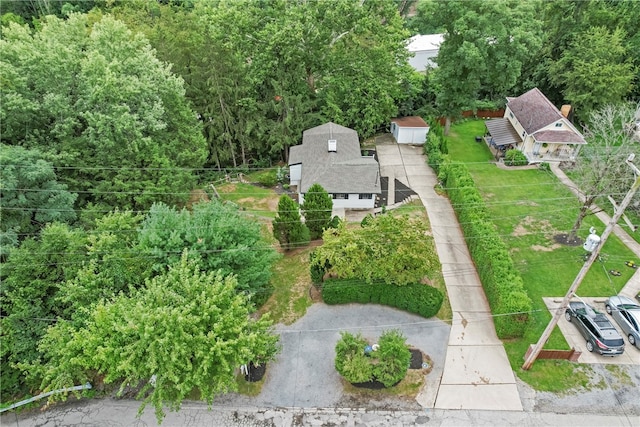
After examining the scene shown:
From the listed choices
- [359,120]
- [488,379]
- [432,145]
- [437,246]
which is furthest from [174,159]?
[488,379]

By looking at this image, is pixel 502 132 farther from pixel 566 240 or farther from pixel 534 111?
pixel 566 240

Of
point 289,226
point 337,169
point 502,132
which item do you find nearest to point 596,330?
point 289,226

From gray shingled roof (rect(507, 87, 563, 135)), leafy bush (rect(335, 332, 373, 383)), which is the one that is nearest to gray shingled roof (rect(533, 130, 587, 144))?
gray shingled roof (rect(507, 87, 563, 135))

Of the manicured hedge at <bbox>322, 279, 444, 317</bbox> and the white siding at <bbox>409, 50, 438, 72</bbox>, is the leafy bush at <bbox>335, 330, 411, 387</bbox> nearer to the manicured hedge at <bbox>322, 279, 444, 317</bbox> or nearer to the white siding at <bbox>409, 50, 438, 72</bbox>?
the manicured hedge at <bbox>322, 279, 444, 317</bbox>

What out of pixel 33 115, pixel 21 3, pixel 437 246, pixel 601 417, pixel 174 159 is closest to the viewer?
pixel 601 417

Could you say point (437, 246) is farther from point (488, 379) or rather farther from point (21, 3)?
point (21, 3)

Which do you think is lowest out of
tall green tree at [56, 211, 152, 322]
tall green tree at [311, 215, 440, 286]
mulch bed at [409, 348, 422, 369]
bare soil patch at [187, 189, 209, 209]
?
mulch bed at [409, 348, 422, 369]

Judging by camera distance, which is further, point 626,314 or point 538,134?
point 538,134
